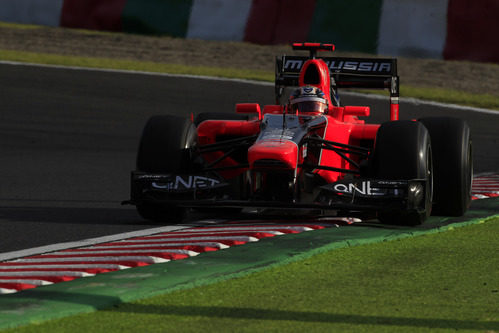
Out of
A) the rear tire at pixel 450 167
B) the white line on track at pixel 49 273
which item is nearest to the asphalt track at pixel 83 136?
the white line on track at pixel 49 273

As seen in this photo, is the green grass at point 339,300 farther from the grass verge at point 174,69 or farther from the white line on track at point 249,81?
the grass verge at point 174,69

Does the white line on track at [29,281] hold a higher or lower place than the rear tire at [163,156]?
lower

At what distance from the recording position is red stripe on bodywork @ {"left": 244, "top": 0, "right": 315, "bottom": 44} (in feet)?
57.8

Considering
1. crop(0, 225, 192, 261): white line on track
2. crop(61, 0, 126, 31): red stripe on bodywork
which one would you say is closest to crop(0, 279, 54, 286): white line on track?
crop(0, 225, 192, 261): white line on track

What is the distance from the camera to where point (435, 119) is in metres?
9.10

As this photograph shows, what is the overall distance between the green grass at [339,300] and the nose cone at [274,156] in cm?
130

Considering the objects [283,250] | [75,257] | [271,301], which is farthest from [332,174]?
[271,301]

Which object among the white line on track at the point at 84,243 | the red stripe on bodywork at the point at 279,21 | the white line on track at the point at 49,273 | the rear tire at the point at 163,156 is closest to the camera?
the white line on track at the point at 49,273

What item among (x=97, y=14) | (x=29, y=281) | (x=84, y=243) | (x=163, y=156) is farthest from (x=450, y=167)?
(x=97, y=14)

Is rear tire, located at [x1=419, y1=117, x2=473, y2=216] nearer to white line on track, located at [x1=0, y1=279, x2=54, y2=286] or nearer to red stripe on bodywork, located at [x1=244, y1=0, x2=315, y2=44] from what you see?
white line on track, located at [x1=0, y1=279, x2=54, y2=286]

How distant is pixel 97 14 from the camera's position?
18.5m

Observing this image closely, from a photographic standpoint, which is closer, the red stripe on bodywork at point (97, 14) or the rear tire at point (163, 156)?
the rear tire at point (163, 156)

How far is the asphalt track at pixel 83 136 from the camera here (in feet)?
28.8

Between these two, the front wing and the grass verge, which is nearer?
the front wing
